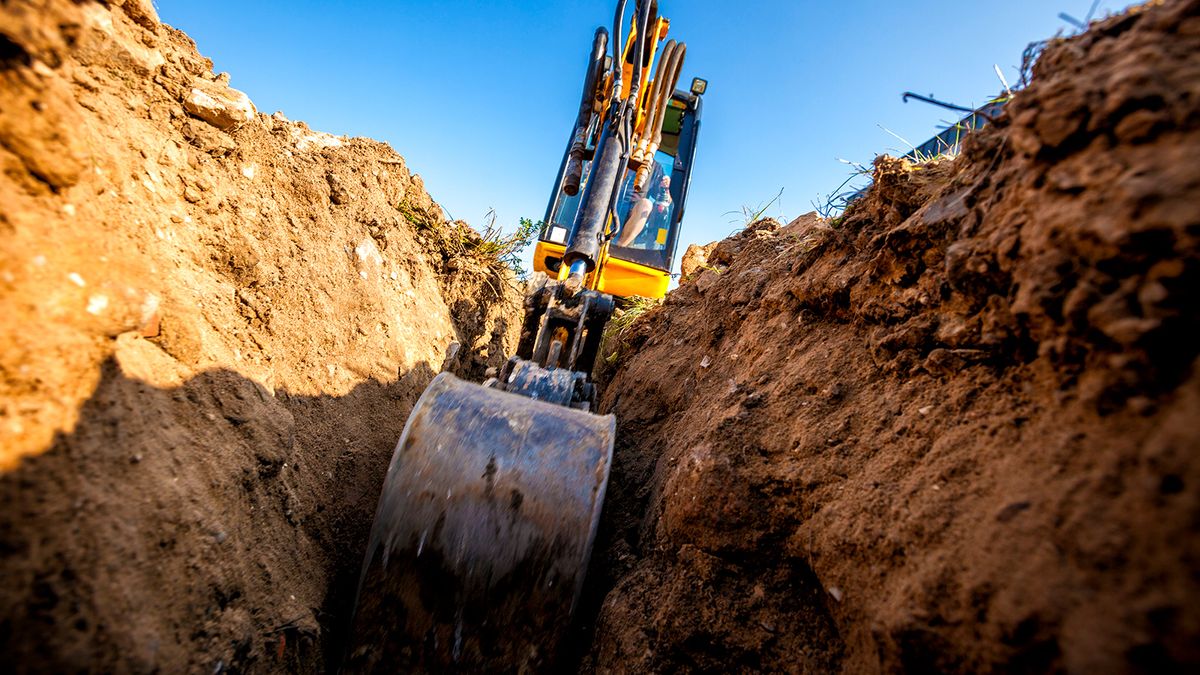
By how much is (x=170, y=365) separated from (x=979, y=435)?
2.42m

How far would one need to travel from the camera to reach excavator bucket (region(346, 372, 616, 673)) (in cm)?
161

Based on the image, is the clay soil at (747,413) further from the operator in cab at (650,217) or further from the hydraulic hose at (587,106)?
the operator in cab at (650,217)

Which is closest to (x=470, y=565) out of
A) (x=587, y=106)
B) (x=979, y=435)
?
(x=979, y=435)

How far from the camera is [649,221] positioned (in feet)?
20.3

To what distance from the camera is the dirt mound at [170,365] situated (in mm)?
1062

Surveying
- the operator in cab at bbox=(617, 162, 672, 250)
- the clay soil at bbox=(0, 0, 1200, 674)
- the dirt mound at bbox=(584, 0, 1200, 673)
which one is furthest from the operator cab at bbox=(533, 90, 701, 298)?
the dirt mound at bbox=(584, 0, 1200, 673)

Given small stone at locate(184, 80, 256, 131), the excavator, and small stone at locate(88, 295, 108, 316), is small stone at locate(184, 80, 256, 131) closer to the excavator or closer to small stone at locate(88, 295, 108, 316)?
small stone at locate(88, 295, 108, 316)

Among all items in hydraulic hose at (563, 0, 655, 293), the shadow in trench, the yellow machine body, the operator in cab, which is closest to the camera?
the shadow in trench

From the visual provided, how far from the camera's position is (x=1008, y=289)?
122cm

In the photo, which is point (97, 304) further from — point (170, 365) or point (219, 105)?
point (219, 105)

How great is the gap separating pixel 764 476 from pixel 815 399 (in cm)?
35

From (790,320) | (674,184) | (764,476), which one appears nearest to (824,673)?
(764,476)

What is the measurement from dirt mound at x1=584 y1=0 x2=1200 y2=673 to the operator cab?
12.3 ft

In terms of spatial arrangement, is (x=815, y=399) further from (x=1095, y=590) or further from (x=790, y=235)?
(x=790, y=235)
